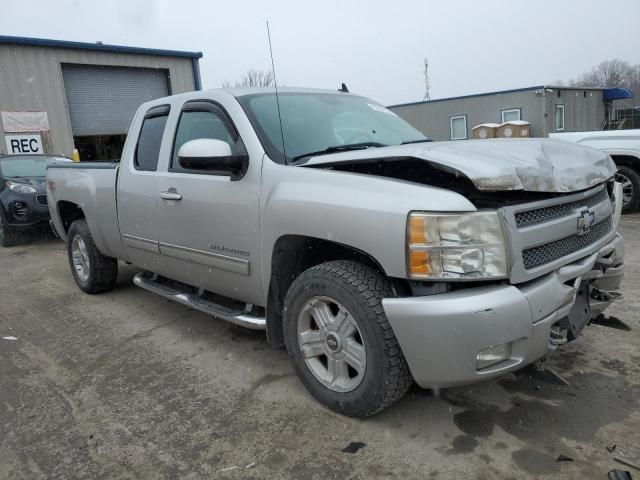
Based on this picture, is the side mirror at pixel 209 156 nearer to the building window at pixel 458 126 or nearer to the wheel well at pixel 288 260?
the wheel well at pixel 288 260

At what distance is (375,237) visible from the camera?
241 centimetres

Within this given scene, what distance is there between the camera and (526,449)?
2439mm

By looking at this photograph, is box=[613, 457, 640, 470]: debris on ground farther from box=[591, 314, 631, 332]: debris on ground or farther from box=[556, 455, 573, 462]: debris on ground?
box=[591, 314, 631, 332]: debris on ground

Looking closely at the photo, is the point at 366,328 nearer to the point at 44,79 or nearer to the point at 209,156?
the point at 209,156

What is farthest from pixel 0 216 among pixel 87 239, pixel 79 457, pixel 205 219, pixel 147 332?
pixel 79 457

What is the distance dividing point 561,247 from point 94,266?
14.1 feet

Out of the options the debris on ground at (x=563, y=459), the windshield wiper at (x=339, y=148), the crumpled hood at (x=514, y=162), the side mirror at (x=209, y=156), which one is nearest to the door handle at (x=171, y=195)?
the side mirror at (x=209, y=156)

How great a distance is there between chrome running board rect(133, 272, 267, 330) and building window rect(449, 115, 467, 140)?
788 inches

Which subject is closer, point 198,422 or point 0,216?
point 198,422

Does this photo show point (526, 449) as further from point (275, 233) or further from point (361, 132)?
point (361, 132)

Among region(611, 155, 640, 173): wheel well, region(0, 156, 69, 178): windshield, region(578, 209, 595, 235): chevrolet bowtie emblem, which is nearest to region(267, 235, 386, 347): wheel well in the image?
region(578, 209, 595, 235): chevrolet bowtie emblem

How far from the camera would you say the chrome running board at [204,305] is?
3236mm

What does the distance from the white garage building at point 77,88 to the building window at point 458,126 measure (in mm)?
10831

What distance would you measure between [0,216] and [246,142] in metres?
7.25
